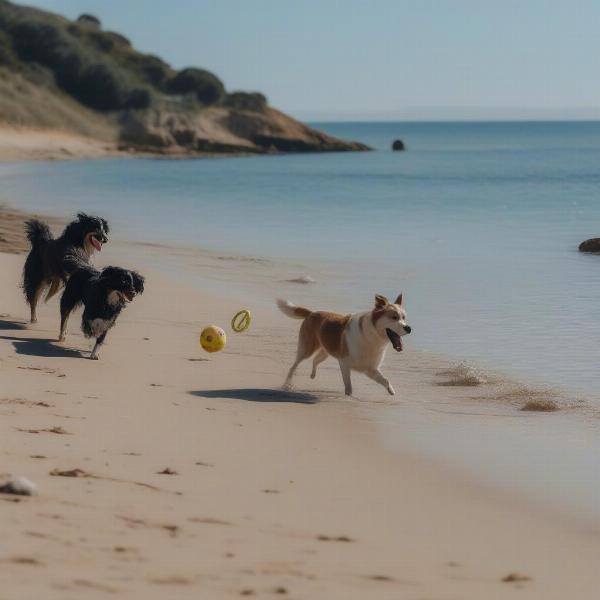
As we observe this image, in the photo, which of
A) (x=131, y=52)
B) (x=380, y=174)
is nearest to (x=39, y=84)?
(x=131, y=52)

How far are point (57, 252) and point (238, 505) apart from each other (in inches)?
233

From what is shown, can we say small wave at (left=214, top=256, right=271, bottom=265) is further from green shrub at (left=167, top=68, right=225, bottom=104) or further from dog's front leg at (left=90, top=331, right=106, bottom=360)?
green shrub at (left=167, top=68, right=225, bottom=104)

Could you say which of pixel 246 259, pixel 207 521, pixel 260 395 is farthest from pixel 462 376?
pixel 246 259

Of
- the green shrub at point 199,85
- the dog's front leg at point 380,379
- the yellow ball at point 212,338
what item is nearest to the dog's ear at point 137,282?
the yellow ball at point 212,338

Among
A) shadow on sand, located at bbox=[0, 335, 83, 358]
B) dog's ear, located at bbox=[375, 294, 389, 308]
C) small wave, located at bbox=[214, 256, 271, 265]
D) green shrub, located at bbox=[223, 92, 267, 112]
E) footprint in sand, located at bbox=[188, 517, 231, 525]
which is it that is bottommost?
footprint in sand, located at bbox=[188, 517, 231, 525]

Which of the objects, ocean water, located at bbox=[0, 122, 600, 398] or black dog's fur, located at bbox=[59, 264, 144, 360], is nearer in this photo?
black dog's fur, located at bbox=[59, 264, 144, 360]

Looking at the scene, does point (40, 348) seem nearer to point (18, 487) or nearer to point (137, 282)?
point (137, 282)

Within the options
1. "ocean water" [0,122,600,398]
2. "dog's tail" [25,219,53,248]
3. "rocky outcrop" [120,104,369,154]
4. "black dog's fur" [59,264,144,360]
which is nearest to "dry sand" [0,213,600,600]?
"black dog's fur" [59,264,144,360]

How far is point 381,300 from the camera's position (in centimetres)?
909

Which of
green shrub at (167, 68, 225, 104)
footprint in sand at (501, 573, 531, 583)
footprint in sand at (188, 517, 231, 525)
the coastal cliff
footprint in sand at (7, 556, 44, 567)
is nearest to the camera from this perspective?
footprint in sand at (7, 556, 44, 567)

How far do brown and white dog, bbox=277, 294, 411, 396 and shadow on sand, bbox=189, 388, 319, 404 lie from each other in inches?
10.6

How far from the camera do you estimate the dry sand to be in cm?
466

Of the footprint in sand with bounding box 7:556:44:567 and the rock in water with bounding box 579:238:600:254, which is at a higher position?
the rock in water with bounding box 579:238:600:254

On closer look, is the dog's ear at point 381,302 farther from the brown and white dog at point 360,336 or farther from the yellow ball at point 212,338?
the yellow ball at point 212,338
